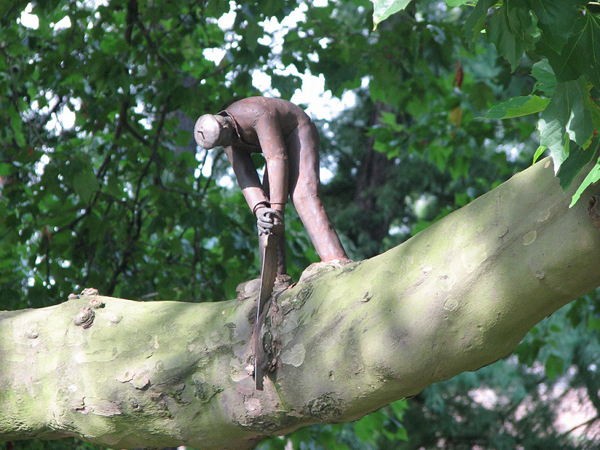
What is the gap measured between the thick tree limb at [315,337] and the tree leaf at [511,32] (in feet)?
0.82

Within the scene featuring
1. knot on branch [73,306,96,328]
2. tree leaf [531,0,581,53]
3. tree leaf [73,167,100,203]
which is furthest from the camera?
tree leaf [73,167,100,203]

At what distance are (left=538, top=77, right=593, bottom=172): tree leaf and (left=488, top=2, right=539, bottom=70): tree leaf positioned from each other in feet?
0.37

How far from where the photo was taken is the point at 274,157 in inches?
72.7

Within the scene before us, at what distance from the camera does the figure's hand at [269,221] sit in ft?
5.86

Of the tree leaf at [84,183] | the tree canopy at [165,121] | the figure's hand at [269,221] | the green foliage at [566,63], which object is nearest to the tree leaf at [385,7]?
the green foliage at [566,63]

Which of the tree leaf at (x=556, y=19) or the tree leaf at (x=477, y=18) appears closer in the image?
the tree leaf at (x=556, y=19)

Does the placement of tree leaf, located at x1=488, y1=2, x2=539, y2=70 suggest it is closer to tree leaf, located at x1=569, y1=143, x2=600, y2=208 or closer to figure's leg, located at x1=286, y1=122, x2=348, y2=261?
tree leaf, located at x1=569, y1=143, x2=600, y2=208

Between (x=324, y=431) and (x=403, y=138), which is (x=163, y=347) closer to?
(x=324, y=431)

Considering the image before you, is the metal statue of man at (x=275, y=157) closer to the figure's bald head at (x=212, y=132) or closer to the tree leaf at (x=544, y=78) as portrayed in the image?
the figure's bald head at (x=212, y=132)

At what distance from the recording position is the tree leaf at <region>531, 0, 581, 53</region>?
3.66ft

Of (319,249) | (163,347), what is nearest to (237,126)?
(319,249)

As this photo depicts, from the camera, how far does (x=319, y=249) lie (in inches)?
73.7

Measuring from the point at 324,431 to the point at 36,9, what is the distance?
2.80m

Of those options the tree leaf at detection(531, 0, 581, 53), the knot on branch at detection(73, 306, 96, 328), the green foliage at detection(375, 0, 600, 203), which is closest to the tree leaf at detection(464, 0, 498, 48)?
the green foliage at detection(375, 0, 600, 203)
